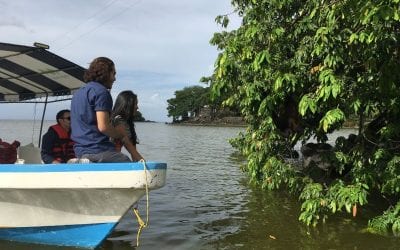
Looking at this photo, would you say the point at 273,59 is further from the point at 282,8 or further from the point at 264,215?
the point at 264,215

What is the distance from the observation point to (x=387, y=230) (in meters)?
7.70

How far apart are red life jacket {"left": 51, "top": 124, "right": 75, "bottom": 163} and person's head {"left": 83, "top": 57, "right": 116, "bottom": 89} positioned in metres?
1.44

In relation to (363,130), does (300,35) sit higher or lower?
higher

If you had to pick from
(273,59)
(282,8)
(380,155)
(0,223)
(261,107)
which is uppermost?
(282,8)

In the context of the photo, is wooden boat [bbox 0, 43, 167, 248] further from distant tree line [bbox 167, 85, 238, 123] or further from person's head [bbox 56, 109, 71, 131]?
distant tree line [bbox 167, 85, 238, 123]

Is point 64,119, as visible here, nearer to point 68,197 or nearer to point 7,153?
point 68,197

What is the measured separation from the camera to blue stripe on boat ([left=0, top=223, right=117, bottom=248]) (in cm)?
626

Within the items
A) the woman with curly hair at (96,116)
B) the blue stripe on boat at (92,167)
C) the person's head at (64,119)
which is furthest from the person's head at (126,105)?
the person's head at (64,119)

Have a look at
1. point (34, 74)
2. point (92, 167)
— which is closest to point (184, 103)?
point (34, 74)

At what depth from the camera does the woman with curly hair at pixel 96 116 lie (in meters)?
5.46

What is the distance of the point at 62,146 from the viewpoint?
22.3 ft

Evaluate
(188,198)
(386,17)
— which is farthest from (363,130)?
(188,198)

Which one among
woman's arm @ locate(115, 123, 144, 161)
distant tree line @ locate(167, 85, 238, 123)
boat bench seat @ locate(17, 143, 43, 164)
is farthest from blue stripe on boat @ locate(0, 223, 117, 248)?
distant tree line @ locate(167, 85, 238, 123)

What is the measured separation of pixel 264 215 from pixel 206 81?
2832 millimetres
